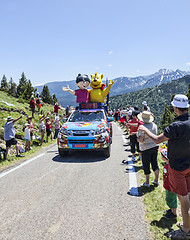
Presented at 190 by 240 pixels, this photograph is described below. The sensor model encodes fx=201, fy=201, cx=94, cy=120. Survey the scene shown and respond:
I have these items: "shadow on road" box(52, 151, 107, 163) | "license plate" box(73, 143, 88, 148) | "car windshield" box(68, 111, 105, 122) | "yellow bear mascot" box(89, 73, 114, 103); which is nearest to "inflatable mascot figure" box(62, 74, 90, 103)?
"yellow bear mascot" box(89, 73, 114, 103)

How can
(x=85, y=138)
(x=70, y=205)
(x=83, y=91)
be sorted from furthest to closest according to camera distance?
(x=83, y=91) → (x=85, y=138) → (x=70, y=205)

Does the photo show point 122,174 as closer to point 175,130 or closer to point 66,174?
point 66,174

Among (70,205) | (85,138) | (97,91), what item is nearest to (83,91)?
(97,91)

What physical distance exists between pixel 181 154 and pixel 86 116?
252 inches

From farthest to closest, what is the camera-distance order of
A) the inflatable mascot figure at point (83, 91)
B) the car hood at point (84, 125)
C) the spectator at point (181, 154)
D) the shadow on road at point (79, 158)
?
1. the inflatable mascot figure at point (83, 91)
2. the car hood at point (84, 125)
3. the shadow on road at point (79, 158)
4. the spectator at point (181, 154)

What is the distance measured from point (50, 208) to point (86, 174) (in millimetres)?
2137

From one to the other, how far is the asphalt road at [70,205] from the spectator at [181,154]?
596mm

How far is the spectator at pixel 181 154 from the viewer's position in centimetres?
278

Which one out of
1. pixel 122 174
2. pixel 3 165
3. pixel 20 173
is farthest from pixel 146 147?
pixel 3 165

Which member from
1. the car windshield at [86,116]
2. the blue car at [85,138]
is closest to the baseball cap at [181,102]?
the blue car at [85,138]

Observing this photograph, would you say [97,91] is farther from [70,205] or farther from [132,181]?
[70,205]

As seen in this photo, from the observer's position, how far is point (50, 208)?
383 cm

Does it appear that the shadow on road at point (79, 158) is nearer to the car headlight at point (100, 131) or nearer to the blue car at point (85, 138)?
the blue car at point (85, 138)

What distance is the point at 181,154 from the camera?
2.87m
